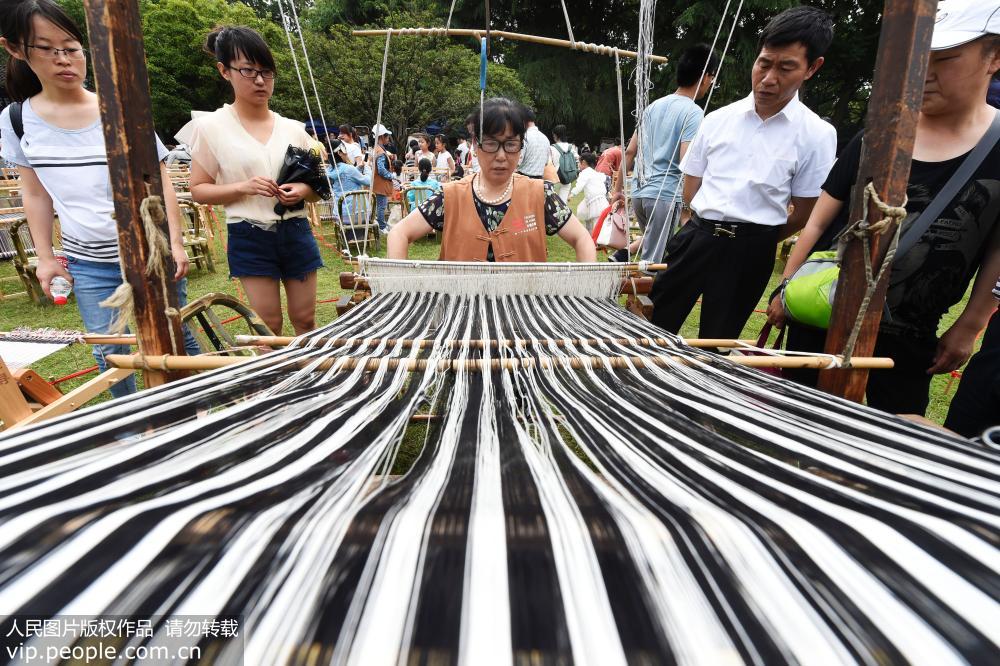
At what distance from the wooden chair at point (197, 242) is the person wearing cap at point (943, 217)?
5781mm

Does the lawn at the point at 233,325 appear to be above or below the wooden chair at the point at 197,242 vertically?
below

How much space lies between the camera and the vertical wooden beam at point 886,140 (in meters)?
0.97

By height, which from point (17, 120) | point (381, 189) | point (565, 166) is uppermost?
point (565, 166)

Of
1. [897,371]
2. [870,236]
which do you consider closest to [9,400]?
[870,236]

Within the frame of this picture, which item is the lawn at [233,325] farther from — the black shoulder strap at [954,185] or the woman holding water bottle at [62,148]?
the black shoulder strap at [954,185]

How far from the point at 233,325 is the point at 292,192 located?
249 cm

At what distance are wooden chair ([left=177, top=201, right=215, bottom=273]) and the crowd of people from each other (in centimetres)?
372

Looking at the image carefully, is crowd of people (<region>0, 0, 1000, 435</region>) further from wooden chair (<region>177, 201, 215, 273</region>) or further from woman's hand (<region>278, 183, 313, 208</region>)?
wooden chair (<region>177, 201, 215, 273</region>)

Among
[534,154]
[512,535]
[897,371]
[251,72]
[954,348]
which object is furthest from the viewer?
[534,154]

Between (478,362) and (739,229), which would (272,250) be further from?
(739,229)

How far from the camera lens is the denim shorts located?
85.1 inches

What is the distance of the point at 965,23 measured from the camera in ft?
4.07

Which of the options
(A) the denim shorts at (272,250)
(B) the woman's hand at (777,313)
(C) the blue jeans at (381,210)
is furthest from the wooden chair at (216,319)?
(C) the blue jeans at (381,210)

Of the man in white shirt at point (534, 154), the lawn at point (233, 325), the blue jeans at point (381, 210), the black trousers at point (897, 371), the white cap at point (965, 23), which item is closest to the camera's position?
the white cap at point (965, 23)
